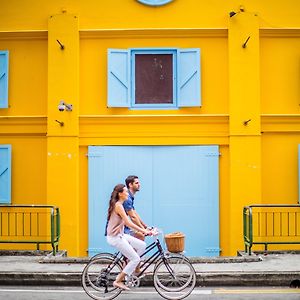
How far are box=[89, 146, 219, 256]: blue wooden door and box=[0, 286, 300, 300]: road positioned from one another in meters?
4.75

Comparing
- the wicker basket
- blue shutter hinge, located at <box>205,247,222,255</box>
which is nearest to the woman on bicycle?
the wicker basket

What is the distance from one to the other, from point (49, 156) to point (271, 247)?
19.3ft

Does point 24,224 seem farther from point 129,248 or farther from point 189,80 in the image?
point 129,248

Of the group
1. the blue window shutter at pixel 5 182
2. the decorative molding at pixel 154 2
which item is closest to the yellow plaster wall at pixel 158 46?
the decorative molding at pixel 154 2

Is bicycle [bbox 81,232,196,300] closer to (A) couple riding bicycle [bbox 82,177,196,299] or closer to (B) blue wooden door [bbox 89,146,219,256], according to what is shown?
(A) couple riding bicycle [bbox 82,177,196,299]

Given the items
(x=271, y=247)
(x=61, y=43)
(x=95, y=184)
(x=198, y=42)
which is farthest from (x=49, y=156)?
(x=271, y=247)

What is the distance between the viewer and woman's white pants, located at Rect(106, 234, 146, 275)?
9.99 meters

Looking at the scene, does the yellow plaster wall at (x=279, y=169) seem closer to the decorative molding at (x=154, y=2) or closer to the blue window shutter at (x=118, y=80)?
the blue window shutter at (x=118, y=80)

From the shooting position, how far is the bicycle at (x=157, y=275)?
10.1 meters

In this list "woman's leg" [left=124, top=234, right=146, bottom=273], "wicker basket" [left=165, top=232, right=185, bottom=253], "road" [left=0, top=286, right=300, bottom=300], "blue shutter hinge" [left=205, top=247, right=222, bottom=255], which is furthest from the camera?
"blue shutter hinge" [left=205, top=247, right=222, bottom=255]

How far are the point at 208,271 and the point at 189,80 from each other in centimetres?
578

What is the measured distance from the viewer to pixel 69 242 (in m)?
16.1

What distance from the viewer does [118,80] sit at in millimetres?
16281

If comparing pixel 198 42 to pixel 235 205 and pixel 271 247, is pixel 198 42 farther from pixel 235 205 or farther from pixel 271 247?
pixel 271 247
